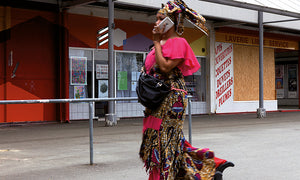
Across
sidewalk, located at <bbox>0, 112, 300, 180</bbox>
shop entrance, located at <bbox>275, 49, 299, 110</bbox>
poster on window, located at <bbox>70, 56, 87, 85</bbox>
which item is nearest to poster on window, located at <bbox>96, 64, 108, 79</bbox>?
poster on window, located at <bbox>70, 56, 87, 85</bbox>

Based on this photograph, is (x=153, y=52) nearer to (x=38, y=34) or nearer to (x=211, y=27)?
(x=38, y=34)

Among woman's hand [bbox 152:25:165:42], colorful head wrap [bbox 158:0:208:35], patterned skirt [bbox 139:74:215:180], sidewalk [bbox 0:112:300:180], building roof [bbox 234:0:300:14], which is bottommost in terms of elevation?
sidewalk [bbox 0:112:300:180]

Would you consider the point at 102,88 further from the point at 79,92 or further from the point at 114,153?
the point at 114,153

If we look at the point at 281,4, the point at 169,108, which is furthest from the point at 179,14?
the point at 281,4

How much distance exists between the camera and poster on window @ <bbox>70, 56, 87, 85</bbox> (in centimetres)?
1466

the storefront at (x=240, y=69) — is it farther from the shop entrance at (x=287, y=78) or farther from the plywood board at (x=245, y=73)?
the shop entrance at (x=287, y=78)

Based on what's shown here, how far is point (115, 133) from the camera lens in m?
10.8

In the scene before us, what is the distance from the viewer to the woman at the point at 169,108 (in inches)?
148

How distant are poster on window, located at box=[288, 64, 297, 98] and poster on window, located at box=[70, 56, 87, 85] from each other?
17976 mm

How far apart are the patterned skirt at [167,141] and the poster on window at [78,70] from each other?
1108 cm

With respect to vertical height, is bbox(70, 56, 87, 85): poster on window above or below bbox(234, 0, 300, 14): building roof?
below

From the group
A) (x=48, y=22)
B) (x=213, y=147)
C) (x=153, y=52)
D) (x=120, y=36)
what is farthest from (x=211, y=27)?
(x=153, y=52)

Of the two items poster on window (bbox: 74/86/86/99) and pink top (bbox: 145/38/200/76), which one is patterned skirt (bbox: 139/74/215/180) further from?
poster on window (bbox: 74/86/86/99)

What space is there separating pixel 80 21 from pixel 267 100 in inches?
420
